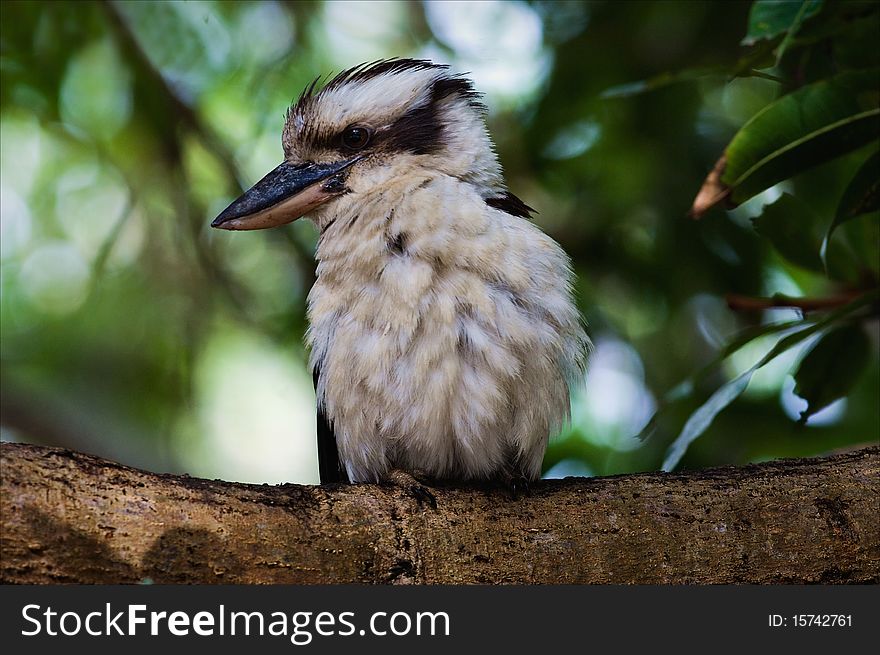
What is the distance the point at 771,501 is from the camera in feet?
6.95

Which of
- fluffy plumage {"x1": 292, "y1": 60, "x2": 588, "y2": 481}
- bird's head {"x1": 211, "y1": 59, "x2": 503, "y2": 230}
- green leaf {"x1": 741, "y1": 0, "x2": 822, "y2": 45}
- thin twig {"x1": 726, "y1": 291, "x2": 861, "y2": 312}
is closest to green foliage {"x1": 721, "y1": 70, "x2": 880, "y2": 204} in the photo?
green leaf {"x1": 741, "y1": 0, "x2": 822, "y2": 45}

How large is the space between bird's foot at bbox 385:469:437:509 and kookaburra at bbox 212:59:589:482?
99mm

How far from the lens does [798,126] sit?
7.44 ft

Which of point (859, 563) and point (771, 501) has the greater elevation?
point (771, 501)

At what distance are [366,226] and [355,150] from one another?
0.33 m

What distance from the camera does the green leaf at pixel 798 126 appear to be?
2.26 m

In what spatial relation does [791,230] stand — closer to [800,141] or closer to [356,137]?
[800,141]

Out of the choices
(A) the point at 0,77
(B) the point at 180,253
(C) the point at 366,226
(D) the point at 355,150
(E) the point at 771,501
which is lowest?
(E) the point at 771,501

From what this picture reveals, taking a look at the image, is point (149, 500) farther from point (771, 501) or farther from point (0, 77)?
point (0, 77)

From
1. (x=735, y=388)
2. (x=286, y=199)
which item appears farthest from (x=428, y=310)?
(x=735, y=388)

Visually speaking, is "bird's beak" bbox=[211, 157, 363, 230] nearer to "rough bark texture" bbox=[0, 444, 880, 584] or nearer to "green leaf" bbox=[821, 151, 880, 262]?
"rough bark texture" bbox=[0, 444, 880, 584]

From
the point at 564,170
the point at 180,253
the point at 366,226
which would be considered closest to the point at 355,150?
the point at 366,226

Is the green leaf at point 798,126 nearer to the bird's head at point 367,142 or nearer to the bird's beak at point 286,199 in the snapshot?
the bird's head at point 367,142

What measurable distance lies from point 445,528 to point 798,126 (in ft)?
3.81
